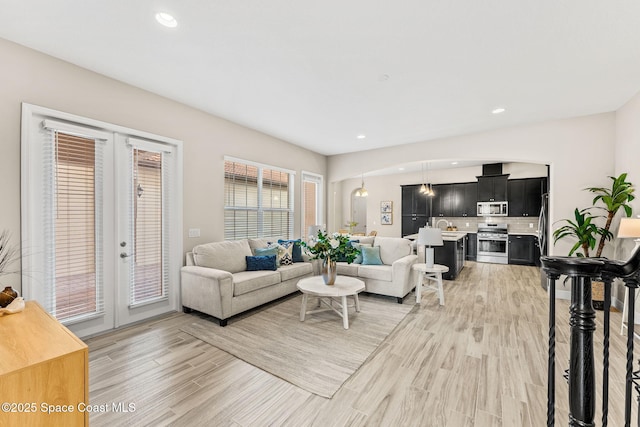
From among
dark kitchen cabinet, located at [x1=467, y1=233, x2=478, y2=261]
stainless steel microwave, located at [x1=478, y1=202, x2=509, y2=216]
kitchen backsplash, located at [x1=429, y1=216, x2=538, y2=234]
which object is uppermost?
stainless steel microwave, located at [x1=478, y1=202, x2=509, y2=216]

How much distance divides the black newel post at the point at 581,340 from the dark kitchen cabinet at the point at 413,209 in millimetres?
8025

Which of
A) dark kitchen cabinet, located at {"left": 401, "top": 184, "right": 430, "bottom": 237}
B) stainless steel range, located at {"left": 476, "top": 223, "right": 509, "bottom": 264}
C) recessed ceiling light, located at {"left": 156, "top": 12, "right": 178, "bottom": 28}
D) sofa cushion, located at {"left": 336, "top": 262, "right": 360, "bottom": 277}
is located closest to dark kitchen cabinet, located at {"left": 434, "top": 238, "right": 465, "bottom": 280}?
sofa cushion, located at {"left": 336, "top": 262, "right": 360, "bottom": 277}

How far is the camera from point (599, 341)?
288 centimetres

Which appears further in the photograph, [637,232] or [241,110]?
[241,110]

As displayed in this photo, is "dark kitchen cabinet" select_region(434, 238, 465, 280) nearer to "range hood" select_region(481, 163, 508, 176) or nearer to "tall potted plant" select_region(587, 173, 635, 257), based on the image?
"tall potted plant" select_region(587, 173, 635, 257)

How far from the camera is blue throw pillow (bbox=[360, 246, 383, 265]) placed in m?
4.66

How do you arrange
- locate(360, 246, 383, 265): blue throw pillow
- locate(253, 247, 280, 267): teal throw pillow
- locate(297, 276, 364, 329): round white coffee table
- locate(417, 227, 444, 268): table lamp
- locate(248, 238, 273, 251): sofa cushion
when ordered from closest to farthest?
locate(297, 276, 364, 329): round white coffee table, locate(417, 227, 444, 268): table lamp, locate(253, 247, 280, 267): teal throw pillow, locate(248, 238, 273, 251): sofa cushion, locate(360, 246, 383, 265): blue throw pillow

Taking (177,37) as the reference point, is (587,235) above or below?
below

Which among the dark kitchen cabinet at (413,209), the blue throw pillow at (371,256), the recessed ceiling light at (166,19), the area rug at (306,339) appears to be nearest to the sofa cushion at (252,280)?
the area rug at (306,339)

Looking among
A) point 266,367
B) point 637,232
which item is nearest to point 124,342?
point 266,367

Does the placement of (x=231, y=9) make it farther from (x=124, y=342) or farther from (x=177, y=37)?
(x=124, y=342)

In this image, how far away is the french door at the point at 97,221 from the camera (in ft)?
8.60

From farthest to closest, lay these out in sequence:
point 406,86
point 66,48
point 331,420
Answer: point 406,86
point 66,48
point 331,420

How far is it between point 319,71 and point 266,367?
292cm
